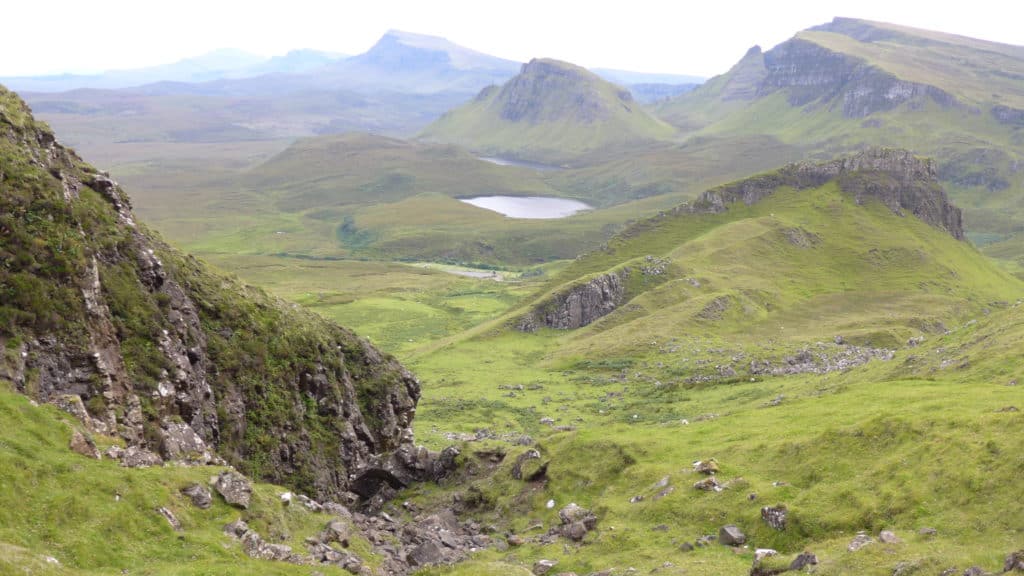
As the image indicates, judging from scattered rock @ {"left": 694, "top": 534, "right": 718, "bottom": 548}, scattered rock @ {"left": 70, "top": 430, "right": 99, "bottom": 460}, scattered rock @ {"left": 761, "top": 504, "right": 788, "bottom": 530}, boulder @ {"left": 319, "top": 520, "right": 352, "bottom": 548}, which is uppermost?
scattered rock @ {"left": 70, "top": 430, "right": 99, "bottom": 460}

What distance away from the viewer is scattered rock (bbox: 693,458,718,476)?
51000 millimetres

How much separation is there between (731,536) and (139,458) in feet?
106

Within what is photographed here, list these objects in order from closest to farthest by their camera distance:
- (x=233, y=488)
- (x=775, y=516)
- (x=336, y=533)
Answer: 1. (x=233, y=488)
2. (x=775, y=516)
3. (x=336, y=533)

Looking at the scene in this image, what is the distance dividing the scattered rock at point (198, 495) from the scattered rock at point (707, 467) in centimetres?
3022

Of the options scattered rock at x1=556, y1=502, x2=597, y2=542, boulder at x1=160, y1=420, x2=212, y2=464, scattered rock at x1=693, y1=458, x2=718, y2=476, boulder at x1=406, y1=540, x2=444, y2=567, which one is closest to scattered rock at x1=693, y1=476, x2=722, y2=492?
scattered rock at x1=693, y1=458, x2=718, y2=476

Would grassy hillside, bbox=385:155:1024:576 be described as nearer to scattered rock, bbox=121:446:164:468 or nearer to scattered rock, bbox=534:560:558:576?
scattered rock, bbox=534:560:558:576

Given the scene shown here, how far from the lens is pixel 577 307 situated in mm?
161500

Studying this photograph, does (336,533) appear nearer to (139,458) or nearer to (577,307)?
(139,458)

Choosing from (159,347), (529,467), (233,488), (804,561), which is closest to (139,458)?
(233,488)

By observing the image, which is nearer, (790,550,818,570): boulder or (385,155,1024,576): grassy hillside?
(790,550,818,570): boulder

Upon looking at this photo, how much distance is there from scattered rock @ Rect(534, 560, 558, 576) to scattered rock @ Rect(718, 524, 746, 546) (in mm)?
9512

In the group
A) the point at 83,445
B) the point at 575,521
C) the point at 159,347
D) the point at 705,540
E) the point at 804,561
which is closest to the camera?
the point at 804,561

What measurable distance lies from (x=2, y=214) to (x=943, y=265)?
611 feet

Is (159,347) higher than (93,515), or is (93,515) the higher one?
(159,347)
